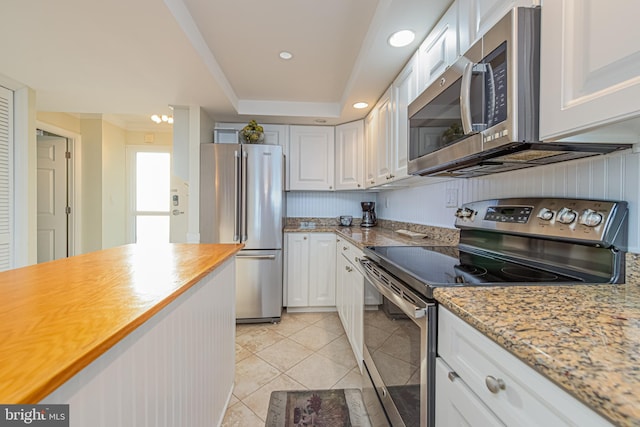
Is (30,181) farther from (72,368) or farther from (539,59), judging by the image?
(539,59)

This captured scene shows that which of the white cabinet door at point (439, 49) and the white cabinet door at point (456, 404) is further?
the white cabinet door at point (439, 49)

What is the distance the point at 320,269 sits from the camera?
3012 millimetres

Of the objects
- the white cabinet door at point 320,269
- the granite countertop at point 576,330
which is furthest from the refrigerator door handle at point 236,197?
the granite countertop at point 576,330

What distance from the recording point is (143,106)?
2756 mm

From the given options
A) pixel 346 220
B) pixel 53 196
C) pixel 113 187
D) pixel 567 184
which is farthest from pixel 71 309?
pixel 113 187

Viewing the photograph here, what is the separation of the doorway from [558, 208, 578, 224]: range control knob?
5.27 metres

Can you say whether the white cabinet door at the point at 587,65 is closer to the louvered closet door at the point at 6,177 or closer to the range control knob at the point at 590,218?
the range control knob at the point at 590,218

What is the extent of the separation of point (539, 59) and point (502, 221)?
2.27 feet

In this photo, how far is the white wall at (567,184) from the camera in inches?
33.0

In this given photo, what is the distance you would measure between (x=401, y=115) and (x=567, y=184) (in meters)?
1.12

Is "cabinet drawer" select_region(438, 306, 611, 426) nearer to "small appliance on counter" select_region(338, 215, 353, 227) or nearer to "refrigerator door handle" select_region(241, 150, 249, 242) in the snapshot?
"refrigerator door handle" select_region(241, 150, 249, 242)

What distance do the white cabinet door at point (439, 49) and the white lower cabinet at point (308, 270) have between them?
1844mm

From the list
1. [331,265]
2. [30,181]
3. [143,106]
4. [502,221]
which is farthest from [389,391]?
[30,181]

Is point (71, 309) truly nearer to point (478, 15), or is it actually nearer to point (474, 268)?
point (474, 268)
